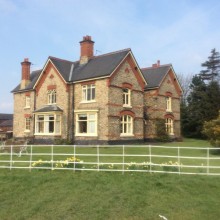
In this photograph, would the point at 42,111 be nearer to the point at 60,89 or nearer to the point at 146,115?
the point at 60,89

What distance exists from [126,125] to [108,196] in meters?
20.8

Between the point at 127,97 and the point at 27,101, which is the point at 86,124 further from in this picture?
the point at 27,101

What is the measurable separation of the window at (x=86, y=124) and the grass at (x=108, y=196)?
16964 millimetres

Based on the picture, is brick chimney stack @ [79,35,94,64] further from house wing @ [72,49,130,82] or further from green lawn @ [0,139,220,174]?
green lawn @ [0,139,220,174]

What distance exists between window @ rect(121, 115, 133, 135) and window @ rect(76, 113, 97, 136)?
2688 millimetres

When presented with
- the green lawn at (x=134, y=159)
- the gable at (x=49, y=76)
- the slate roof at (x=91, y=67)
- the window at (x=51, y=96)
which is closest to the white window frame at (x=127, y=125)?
the slate roof at (x=91, y=67)

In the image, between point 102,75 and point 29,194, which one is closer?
point 29,194

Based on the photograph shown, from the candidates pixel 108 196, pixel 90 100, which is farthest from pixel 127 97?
pixel 108 196

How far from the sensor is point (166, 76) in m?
38.9

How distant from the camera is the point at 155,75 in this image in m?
39.2

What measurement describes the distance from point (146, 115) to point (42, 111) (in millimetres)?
10938

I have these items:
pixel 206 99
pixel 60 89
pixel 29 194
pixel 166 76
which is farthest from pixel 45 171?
pixel 206 99

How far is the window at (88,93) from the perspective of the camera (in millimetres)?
31642

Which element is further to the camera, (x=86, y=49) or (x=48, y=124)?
(x=86, y=49)
